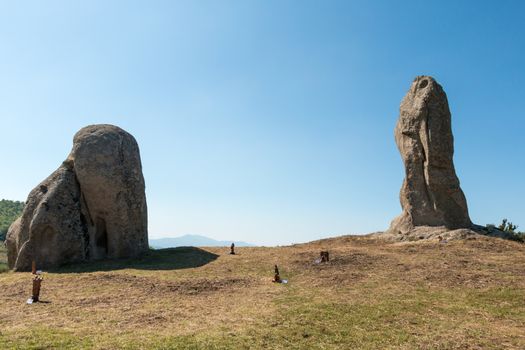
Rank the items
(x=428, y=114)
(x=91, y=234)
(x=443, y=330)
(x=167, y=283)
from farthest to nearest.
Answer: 1. (x=428, y=114)
2. (x=91, y=234)
3. (x=167, y=283)
4. (x=443, y=330)

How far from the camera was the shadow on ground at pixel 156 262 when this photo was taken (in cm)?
2407

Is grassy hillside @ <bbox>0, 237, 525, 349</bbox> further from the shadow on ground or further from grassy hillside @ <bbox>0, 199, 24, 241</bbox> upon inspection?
grassy hillside @ <bbox>0, 199, 24, 241</bbox>

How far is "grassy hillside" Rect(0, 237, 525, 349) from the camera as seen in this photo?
1080cm

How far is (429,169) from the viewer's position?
29.4 meters

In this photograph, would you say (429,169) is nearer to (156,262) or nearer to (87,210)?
(156,262)

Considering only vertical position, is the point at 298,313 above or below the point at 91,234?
below

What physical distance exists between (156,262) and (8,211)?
130522mm

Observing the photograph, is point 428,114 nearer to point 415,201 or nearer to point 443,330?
point 415,201

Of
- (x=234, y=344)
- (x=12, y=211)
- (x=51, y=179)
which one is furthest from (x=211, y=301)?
(x=12, y=211)

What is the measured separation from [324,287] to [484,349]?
8006 millimetres

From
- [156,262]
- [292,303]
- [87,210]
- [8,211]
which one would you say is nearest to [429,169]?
[292,303]

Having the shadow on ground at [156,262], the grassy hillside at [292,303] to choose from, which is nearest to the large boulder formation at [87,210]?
the shadow on ground at [156,262]

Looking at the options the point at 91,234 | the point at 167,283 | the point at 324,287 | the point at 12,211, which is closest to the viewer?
the point at 324,287

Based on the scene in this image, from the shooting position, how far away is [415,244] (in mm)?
26078
